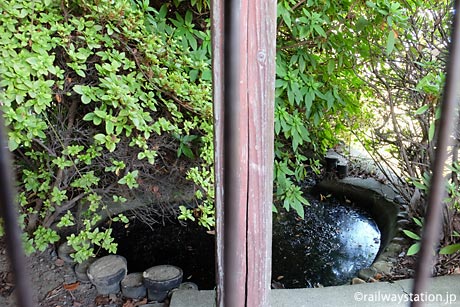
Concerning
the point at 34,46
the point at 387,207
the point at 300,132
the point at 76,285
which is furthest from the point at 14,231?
the point at 387,207

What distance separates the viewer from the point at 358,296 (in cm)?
196

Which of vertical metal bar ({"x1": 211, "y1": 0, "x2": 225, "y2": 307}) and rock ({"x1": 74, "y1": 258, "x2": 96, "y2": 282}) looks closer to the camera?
vertical metal bar ({"x1": 211, "y1": 0, "x2": 225, "y2": 307})

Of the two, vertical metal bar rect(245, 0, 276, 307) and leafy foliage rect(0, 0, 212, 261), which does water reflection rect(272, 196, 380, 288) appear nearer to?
leafy foliage rect(0, 0, 212, 261)

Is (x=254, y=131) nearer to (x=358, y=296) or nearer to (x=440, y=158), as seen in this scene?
(x=440, y=158)

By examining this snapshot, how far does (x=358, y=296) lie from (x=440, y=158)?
5.88ft

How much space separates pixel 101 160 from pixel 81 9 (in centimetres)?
90

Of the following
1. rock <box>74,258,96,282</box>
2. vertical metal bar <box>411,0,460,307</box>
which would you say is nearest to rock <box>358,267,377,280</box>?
rock <box>74,258,96,282</box>

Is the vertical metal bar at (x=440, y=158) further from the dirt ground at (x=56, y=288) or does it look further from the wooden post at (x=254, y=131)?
the dirt ground at (x=56, y=288)

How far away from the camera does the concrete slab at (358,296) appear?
191cm

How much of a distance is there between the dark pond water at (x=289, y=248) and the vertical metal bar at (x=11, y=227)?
2.51 meters

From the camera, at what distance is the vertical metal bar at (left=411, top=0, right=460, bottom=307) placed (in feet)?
1.32

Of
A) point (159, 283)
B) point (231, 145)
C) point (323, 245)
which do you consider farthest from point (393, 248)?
point (231, 145)

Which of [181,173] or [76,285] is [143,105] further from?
[76,285]

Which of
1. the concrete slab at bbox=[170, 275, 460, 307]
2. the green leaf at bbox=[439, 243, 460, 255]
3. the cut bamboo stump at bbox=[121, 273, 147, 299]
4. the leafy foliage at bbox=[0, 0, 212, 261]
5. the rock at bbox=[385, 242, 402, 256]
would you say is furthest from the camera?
the rock at bbox=[385, 242, 402, 256]
